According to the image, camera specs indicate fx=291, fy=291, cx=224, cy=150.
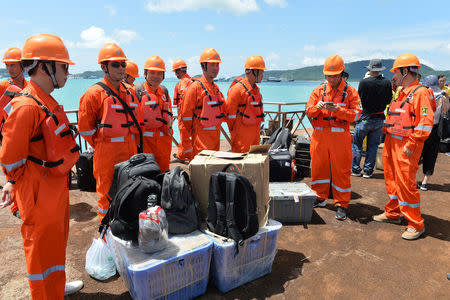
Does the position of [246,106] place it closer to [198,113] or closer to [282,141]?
[198,113]

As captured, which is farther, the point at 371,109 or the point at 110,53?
the point at 371,109

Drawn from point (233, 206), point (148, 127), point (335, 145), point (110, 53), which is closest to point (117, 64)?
point (110, 53)

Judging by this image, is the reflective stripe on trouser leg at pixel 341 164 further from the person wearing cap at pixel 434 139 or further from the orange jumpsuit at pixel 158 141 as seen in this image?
the orange jumpsuit at pixel 158 141

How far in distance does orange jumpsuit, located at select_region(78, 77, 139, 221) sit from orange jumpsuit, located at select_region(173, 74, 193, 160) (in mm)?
2705

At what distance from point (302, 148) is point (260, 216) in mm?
4020

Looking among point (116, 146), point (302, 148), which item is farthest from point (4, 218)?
point (302, 148)

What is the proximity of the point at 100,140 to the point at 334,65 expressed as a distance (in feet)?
10.9

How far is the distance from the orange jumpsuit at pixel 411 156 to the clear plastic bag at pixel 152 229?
3.25 m

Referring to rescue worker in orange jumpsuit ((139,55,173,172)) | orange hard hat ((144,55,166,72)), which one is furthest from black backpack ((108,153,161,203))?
orange hard hat ((144,55,166,72))

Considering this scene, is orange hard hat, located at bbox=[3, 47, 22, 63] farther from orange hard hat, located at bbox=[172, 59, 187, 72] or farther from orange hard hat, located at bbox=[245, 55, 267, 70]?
orange hard hat, located at bbox=[172, 59, 187, 72]

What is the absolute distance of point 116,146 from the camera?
3.40 meters

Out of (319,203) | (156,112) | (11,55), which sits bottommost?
(319,203)

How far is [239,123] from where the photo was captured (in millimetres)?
5445

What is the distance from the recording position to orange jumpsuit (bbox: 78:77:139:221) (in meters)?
3.29
